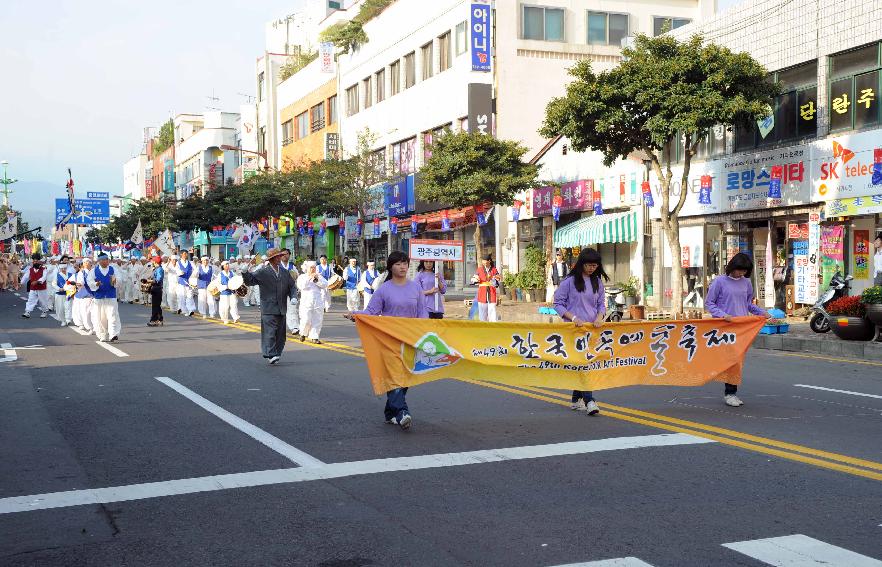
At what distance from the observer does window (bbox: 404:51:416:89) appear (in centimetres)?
4319

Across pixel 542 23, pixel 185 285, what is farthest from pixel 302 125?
pixel 185 285

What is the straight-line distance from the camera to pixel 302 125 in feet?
196

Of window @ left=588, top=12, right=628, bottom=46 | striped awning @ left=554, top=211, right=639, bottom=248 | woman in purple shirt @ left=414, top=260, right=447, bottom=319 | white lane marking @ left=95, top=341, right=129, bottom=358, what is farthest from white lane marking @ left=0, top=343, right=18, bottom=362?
window @ left=588, top=12, right=628, bottom=46

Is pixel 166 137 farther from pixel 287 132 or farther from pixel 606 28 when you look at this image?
pixel 606 28

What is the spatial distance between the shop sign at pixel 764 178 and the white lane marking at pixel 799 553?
18503mm

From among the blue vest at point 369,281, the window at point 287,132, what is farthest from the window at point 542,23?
the window at point 287,132

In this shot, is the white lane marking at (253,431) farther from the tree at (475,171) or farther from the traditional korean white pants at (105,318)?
the tree at (475,171)

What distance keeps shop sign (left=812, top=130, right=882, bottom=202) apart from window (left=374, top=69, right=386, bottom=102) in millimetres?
27769

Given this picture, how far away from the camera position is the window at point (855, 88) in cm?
2103

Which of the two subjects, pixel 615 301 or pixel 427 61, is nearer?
pixel 615 301

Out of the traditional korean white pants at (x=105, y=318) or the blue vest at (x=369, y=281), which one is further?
the blue vest at (x=369, y=281)

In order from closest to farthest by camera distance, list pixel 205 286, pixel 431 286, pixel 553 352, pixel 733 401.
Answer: pixel 553 352
pixel 733 401
pixel 431 286
pixel 205 286

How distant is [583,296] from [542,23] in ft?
96.5

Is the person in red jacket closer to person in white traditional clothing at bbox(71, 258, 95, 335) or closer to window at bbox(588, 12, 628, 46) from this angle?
person in white traditional clothing at bbox(71, 258, 95, 335)
